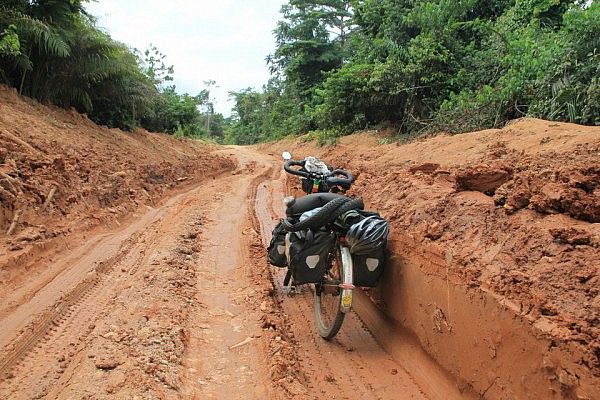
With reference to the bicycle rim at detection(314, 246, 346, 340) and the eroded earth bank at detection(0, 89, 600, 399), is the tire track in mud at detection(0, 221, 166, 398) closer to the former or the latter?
the eroded earth bank at detection(0, 89, 600, 399)

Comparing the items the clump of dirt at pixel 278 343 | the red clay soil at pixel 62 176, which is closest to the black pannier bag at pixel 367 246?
the clump of dirt at pixel 278 343

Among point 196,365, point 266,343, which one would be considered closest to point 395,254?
point 266,343

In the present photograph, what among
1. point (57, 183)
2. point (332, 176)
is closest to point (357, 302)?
point (332, 176)

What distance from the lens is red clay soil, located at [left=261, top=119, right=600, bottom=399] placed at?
2.22 meters

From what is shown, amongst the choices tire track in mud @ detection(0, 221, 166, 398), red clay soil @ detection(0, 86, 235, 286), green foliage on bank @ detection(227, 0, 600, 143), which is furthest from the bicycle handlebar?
green foliage on bank @ detection(227, 0, 600, 143)

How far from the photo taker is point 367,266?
376 cm

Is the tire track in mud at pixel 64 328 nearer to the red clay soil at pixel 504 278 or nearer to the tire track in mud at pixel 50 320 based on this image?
the tire track in mud at pixel 50 320

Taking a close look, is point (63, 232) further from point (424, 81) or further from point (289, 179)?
point (424, 81)

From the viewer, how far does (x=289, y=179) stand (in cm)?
1269

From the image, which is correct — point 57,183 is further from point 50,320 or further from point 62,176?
point 50,320

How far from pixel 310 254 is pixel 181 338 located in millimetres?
1252

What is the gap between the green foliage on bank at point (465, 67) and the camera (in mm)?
7730

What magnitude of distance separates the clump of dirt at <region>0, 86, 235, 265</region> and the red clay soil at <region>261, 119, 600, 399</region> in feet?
14.4

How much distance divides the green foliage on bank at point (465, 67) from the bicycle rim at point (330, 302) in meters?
5.62
